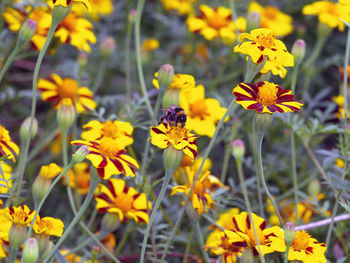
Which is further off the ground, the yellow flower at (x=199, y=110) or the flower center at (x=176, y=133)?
the flower center at (x=176, y=133)

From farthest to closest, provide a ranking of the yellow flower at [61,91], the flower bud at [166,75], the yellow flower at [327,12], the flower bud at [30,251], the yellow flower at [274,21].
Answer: the yellow flower at [274,21], the yellow flower at [327,12], the yellow flower at [61,91], the flower bud at [166,75], the flower bud at [30,251]

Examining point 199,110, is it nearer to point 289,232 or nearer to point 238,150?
point 238,150

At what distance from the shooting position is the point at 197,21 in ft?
Answer: 5.40

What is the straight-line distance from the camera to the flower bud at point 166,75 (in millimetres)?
1035

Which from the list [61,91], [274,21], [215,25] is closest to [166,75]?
[61,91]

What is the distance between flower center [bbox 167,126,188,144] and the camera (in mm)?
866

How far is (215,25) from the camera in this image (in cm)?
164

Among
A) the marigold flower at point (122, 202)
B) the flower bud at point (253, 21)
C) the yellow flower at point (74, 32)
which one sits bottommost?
the marigold flower at point (122, 202)

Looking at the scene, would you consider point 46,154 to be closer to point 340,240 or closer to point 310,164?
point 310,164

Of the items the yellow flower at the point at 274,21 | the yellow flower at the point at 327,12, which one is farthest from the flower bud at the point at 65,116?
the yellow flower at the point at 274,21

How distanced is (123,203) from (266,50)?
1.29 ft

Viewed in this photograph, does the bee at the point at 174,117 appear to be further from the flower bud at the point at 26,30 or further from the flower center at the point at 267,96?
the flower bud at the point at 26,30

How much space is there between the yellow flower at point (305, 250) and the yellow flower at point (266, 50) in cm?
28

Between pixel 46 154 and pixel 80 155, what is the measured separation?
3.02 ft
